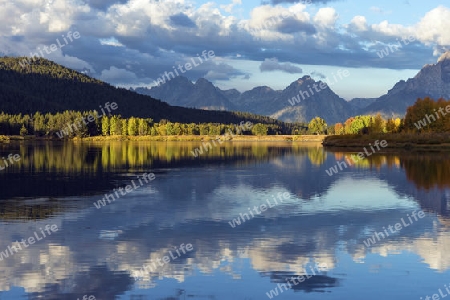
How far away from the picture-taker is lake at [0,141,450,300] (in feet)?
67.0

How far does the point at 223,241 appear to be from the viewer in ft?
91.4

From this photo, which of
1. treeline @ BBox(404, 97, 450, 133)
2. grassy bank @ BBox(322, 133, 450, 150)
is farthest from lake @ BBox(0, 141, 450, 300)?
treeline @ BBox(404, 97, 450, 133)

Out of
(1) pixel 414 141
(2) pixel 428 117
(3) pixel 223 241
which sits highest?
(2) pixel 428 117

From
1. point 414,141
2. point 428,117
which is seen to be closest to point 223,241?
point 414,141

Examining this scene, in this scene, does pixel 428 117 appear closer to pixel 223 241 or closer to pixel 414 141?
pixel 414 141

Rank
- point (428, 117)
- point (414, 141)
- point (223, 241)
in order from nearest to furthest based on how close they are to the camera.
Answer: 1. point (223, 241)
2. point (414, 141)
3. point (428, 117)

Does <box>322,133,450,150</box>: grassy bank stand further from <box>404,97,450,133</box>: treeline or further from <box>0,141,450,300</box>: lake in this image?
<box>0,141,450,300</box>: lake

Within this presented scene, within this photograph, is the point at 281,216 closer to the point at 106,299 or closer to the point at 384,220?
the point at 384,220

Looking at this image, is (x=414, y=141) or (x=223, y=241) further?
(x=414, y=141)

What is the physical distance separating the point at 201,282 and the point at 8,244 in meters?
11.2

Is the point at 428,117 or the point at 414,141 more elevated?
the point at 428,117

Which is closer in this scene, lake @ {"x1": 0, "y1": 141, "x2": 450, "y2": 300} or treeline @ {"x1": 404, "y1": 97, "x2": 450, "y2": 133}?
lake @ {"x1": 0, "y1": 141, "x2": 450, "y2": 300}

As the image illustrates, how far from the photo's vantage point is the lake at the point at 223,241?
20422 mm

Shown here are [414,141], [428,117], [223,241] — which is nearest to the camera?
[223,241]
